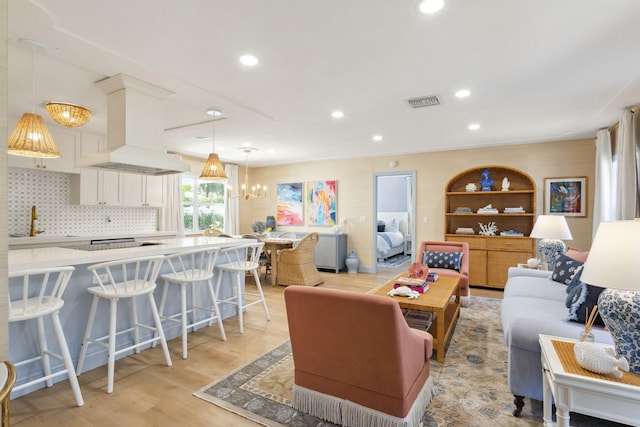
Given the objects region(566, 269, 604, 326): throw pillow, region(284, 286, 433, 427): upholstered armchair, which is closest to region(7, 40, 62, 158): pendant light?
region(284, 286, 433, 427): upholstered armchair

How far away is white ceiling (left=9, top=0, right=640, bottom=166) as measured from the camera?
2.00 meters

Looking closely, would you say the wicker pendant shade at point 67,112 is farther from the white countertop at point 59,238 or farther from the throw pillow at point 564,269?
the throw pillow at point 564,269

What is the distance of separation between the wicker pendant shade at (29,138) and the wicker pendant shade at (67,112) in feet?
0.89

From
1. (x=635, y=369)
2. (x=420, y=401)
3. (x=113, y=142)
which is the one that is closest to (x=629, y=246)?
(x=635, y=369)

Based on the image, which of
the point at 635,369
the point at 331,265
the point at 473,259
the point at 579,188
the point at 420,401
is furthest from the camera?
the point at 331,265

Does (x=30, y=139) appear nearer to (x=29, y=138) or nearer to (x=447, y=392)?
(x=29, y=138)

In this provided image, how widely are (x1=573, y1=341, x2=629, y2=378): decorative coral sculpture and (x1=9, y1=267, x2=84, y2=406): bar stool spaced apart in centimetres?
283

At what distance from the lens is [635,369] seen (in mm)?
1433

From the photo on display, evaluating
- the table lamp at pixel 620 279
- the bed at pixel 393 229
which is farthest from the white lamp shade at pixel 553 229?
the bed at pixel 393 229

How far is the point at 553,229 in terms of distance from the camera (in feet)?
12.7

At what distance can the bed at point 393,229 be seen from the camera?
8805mm

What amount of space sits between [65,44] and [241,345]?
2875mm

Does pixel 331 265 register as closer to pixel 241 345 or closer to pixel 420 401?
pixel 241 345

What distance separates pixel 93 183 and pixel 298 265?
350 centimetres
